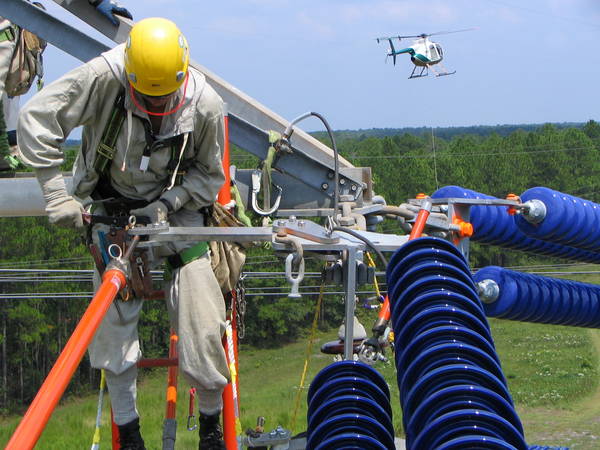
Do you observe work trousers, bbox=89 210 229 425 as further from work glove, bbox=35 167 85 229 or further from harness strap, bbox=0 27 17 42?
harness strap, bbox=0 27 17 42

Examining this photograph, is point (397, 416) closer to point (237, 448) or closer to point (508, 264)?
point (237, 448)

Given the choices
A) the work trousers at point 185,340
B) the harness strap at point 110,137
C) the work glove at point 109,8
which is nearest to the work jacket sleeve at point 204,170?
the work trousers at point 185,340

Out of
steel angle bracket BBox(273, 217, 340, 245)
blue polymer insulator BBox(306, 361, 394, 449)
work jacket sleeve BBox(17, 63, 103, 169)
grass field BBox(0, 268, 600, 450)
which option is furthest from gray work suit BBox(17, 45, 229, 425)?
grass field BBox(0, 268, 600, 450)

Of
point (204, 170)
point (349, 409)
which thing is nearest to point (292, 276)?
point (349, 409)

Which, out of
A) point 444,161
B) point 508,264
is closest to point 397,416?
point 508,264

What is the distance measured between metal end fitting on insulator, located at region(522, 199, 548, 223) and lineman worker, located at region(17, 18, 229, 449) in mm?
2848

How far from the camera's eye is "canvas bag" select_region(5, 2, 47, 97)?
31.1ft

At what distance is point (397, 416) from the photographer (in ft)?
90.9

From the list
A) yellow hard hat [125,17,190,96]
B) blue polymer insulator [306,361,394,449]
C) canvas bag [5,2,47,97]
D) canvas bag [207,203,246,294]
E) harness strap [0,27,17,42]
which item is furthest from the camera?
canvas bag [5,2,47,97]

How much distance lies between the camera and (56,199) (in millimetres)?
5703

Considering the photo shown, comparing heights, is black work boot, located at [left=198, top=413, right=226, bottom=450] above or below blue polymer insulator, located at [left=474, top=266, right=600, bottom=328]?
below

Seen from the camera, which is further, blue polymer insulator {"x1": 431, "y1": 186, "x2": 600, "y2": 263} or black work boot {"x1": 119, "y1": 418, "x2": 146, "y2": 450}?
blue polymer insulator {"x1": 431, "y1": 186, "x2": 600, "y2": 263}

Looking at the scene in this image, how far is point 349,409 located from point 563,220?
11.4 ft

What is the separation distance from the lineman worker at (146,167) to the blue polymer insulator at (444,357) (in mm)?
1321
